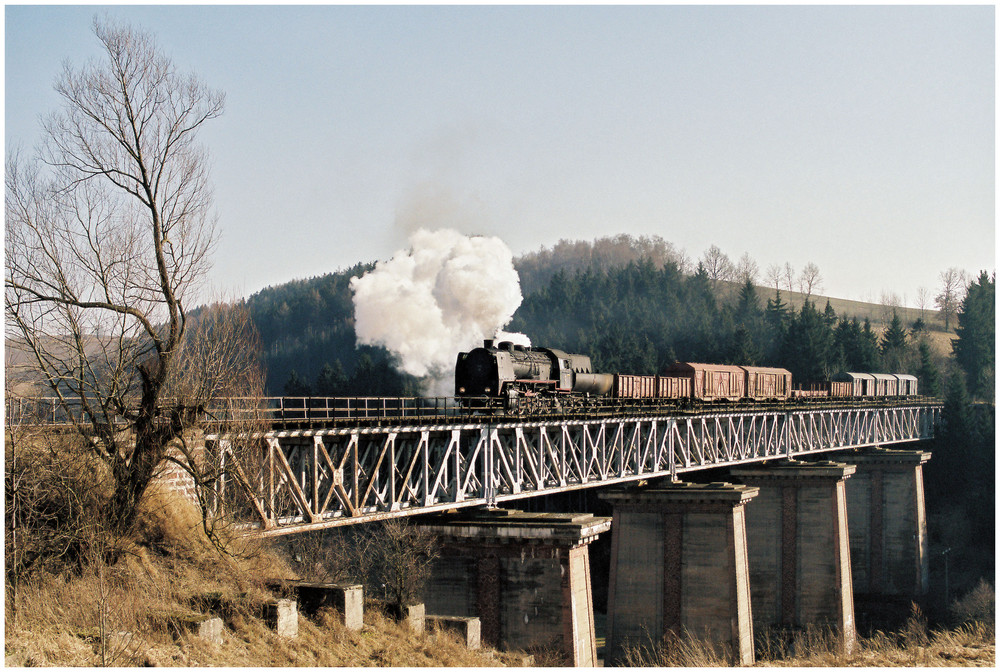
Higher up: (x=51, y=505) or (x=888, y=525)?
(x=51, y=505)

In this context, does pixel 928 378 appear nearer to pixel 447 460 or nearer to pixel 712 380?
pixel 712 380

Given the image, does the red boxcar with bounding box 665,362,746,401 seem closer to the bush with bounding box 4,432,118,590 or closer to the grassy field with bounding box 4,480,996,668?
the grassy field with bounding box 4,480,996,668

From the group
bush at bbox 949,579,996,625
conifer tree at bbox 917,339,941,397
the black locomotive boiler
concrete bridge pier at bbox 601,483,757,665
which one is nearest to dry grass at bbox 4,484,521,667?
the black locomotive boiler

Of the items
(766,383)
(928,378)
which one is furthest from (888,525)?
(928,378)

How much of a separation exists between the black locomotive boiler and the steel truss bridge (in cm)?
201

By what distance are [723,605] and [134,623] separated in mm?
31532

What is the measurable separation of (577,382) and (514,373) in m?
7.89

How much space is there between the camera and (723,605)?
145 ft

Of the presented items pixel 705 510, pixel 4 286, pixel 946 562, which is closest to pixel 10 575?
pixel 4 286

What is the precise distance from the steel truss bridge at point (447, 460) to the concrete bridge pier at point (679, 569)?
2151 millimetres

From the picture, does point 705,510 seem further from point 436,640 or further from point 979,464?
point 979,464

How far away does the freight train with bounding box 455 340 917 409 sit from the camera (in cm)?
3869

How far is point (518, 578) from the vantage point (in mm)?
34156

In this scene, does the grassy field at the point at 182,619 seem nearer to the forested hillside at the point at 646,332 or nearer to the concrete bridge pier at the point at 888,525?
the concrete bridge pier at the point at 888,525
